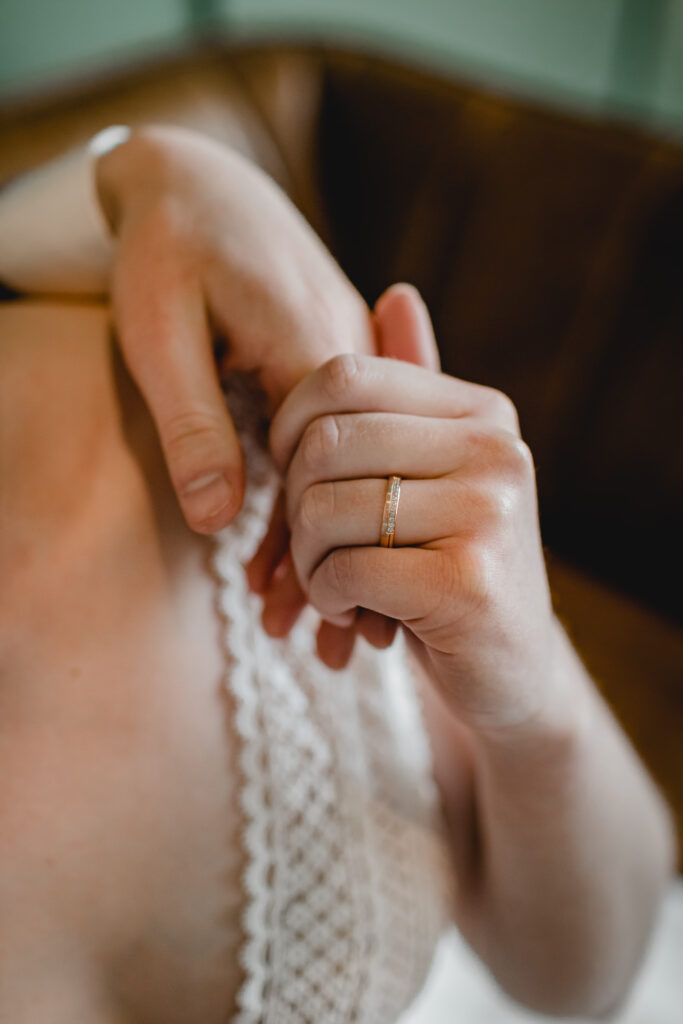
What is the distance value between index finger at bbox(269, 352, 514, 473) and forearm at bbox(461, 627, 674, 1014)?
150 millimetres

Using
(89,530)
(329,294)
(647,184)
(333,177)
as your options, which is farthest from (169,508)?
(333,177)

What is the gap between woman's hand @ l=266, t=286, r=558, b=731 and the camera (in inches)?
13.4

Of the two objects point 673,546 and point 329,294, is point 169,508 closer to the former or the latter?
point 329,294

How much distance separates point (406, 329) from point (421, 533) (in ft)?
0.52

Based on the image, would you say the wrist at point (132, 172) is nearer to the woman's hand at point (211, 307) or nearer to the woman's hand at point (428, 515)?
the woman's hand at point (211, 307)

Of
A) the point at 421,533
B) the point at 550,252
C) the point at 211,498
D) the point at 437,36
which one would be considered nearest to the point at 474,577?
the point at 421,533

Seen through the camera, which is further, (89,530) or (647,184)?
(647,184)

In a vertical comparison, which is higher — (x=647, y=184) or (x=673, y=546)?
(x=647, y=184)

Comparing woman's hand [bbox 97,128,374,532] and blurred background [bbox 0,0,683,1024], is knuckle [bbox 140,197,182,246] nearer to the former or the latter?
woman's hand [bbox 97,128,374,532]

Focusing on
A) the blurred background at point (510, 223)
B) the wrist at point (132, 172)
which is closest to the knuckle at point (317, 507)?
the wrist at point (132, 172)

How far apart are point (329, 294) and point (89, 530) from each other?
197 mm

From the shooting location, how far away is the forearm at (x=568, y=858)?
479mm

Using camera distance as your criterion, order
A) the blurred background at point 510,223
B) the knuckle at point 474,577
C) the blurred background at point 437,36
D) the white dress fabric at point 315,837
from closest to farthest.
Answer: the knuckle at point 474,577, the white dress fabric at point 315,837, the blurred background at point 510,223, the blurred background at point 437,36

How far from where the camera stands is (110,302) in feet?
1.74
